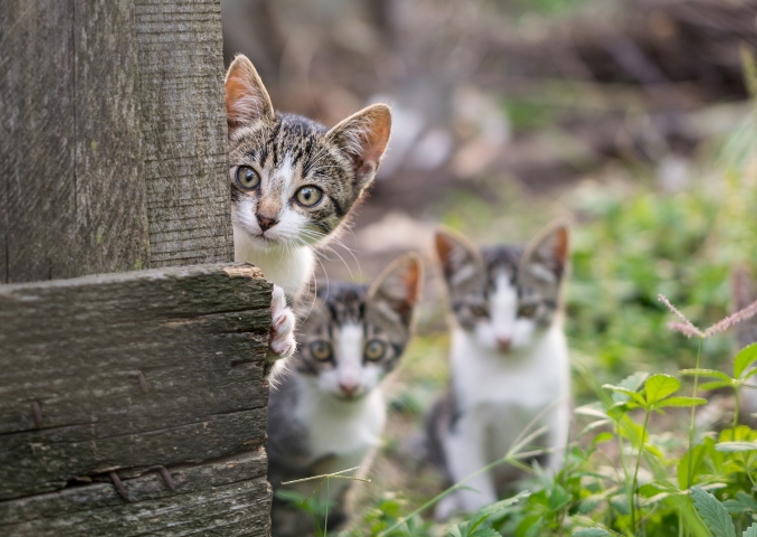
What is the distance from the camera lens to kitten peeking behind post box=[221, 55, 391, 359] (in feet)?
8.65

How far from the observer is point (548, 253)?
4.19 metres

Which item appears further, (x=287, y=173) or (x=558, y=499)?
(x=287, y=173)

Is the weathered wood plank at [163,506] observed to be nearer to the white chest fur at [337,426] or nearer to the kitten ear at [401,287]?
the white chest fur at [337,426]

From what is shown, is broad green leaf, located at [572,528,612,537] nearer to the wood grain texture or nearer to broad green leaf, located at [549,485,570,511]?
broad green leaf, located at [549,485,570,511]

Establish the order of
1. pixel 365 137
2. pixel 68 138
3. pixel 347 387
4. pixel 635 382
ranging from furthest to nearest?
pixel 347 387 → pixel 365 137 → pixel 635 382 → pixel 68 138

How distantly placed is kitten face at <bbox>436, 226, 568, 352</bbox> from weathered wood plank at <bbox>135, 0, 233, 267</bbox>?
7.16 ft

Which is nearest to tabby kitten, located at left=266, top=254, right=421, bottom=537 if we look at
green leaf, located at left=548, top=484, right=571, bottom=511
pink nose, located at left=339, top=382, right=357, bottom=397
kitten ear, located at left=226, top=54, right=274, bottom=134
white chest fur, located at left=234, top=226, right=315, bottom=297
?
pink nose, located at left=339, top=382, right=357, bottom=397

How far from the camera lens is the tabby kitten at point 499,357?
401 cm

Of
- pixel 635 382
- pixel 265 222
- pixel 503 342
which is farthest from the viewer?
pixel 503 342

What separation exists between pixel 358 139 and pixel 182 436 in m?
1.33

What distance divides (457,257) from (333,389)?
1153 millimetres

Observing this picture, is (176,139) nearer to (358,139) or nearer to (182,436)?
(182,436)

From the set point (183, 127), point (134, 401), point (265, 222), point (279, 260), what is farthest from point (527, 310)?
point (134, 401)

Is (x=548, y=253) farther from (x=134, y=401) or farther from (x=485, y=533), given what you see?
(x=134, y=401)
